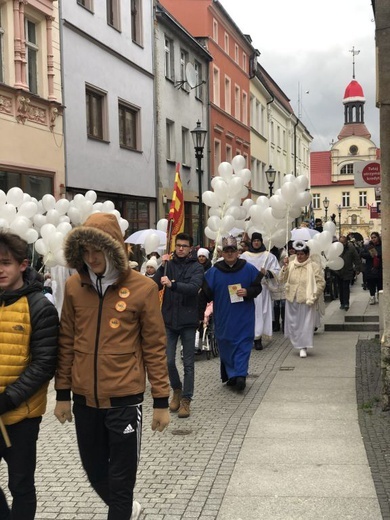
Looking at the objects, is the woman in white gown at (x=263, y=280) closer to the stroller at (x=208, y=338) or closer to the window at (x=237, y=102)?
the stroller at (x=208, y=338)

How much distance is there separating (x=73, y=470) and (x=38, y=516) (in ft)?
3.08

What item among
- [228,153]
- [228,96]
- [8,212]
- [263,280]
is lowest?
[263,280]

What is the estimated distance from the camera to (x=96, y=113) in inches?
768

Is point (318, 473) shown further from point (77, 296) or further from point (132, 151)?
point (132, 151)

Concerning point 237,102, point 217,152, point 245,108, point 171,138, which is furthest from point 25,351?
point 245,108

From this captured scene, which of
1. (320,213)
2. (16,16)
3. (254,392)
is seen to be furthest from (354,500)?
(320,213)

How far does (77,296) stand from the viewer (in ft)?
12.5

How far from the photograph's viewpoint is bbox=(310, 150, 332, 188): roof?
3839 inches

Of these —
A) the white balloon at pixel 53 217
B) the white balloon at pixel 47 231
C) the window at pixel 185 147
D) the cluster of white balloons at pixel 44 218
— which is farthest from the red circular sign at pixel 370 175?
the window at pixel 185 147

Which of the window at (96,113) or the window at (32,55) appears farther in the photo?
the window at (96,113)

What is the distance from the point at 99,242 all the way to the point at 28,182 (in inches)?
494

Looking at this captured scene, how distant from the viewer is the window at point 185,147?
27188 mm

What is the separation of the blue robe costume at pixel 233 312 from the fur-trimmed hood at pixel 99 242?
14.0 ft

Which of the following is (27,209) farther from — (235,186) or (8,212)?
(235,186)
